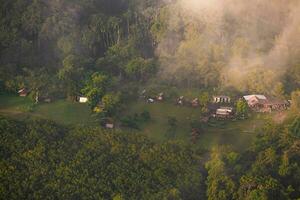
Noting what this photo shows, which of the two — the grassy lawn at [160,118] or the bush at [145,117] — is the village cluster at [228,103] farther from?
the bush at [145,117]

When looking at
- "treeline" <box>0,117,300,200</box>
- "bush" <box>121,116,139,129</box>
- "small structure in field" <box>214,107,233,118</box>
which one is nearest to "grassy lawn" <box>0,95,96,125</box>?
"bush" <box>121,116,139,129</box>

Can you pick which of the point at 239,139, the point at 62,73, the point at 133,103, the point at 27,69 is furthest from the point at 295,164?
the point at 27,69

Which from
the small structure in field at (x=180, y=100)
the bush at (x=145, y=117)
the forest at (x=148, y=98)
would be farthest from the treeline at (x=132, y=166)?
the small structure in field at (x=180, y=100)

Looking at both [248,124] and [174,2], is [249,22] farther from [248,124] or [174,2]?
[248,124]

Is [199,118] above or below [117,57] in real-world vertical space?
below

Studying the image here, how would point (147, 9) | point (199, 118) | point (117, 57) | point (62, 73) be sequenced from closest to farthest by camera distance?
1. point (199, 118)
2. point (62, 73)
3. point (117, 57)
4. point (147, 9)

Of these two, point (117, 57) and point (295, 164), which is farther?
point (117, 57)

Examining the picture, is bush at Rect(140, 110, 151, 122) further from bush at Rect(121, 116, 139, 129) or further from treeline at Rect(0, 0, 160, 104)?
treeline at Rect(0, 0, 160, 104)
